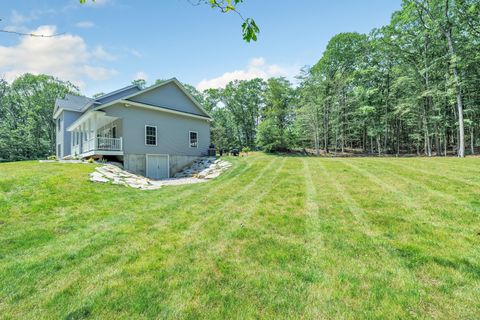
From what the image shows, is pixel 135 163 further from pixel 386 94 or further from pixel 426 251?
pixel 386 94

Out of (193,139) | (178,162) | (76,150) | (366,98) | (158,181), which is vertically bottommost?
(158,181)

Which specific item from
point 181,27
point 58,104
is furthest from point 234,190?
point 58,104

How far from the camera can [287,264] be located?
8.94ft

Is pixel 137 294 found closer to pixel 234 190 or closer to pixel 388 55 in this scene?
pixel 234 190

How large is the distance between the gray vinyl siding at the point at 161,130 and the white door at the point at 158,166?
314 mm

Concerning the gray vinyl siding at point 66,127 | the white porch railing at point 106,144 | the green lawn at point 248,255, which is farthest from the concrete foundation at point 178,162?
the gray vinyl siding at point 66,127

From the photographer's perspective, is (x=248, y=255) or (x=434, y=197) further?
(x=434, y=197)

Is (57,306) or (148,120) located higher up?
(148,120)

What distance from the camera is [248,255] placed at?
2.98 metres

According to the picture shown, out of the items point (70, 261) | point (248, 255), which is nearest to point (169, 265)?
point (248, 255)

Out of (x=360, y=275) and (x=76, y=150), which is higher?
(x=76, y=150)

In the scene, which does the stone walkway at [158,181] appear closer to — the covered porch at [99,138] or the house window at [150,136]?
the covered porch at [99,138]

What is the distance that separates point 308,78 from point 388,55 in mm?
8572

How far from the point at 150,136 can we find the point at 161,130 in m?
0.81
